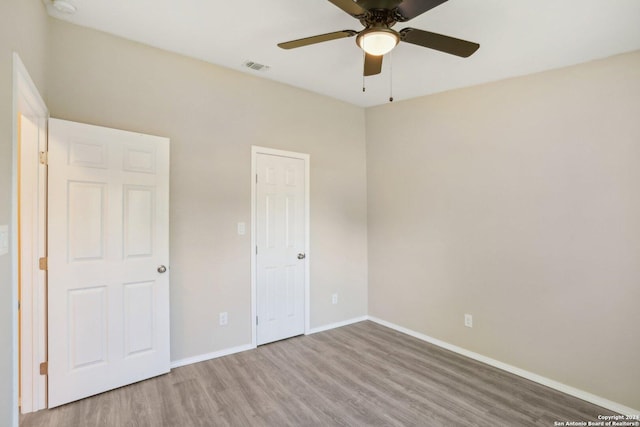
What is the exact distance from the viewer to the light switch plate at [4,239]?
1389 mm

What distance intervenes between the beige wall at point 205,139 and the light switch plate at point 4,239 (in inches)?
52.5

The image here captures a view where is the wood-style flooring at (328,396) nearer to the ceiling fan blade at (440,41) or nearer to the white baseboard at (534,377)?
the white baseboard at (534,377)

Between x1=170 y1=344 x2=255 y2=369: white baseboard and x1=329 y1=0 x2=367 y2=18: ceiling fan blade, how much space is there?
9.93 feet

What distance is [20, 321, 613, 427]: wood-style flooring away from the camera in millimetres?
2188

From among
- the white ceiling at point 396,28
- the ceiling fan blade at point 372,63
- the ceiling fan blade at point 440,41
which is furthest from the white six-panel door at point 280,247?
the ceiling fan blade at point 440,41

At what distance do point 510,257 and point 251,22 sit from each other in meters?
2.95

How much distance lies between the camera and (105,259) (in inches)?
96.0

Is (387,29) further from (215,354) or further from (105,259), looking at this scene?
(215,354)

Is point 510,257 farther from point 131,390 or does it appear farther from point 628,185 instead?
point 131,390

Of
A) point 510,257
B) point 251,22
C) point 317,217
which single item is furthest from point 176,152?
point 510,257

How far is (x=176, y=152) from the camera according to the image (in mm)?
2859

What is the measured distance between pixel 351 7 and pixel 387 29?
0.72 ft

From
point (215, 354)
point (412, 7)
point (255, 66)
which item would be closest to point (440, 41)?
point (412, 7)

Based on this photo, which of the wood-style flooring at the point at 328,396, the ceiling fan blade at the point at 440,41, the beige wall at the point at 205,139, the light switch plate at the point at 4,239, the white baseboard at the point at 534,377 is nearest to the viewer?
the light switch plate at the point at 4,239
